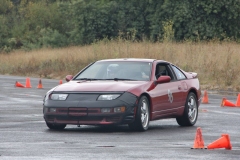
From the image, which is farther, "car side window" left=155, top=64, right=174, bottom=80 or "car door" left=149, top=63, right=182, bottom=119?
"car side window" left=155, top=64, right=174, bottom=80

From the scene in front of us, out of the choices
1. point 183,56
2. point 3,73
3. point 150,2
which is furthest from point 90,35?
point 183,56

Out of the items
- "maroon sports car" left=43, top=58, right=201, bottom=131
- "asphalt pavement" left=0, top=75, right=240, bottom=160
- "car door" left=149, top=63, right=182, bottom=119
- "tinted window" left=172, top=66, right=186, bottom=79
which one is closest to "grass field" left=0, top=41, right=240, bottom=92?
"asphalt pavement" left=0, top=75, right=240, bottom=160

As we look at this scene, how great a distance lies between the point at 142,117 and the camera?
13961mm

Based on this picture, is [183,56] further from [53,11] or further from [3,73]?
[53,11]

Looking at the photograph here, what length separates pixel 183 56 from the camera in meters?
36.0

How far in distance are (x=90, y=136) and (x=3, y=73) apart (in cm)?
3570

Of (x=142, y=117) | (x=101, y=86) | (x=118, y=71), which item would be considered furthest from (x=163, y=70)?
(x=101, y=86)

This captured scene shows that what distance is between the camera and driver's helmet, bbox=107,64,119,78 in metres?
14.9

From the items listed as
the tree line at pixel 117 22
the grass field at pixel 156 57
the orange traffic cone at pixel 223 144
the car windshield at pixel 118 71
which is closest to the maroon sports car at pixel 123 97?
the car windshield at pixel 118 71

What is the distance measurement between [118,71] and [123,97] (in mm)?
1379

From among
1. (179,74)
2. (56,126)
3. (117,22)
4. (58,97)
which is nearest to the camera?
(58,97)

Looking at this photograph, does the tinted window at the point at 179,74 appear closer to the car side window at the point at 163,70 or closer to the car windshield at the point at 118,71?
the car side window at the point at 163,70

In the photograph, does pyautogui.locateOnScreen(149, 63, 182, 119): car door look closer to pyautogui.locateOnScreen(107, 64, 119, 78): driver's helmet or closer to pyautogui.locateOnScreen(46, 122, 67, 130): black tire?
pyautogui.locateOnScreen(107, 64, 119, 78): driver's helmet

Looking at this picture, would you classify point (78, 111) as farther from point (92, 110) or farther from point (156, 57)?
point (156, 57)
